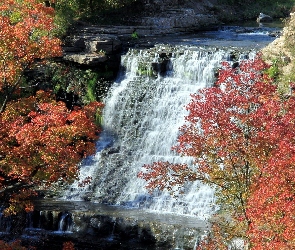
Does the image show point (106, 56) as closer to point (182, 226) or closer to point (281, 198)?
point (182, 226)

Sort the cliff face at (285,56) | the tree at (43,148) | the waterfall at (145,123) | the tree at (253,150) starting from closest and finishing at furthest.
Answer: the tree at (253,150) → the tree at (43,148) → the waterfall at (145,123) → the cliff face at (285,56)

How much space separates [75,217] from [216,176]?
8.36 meters

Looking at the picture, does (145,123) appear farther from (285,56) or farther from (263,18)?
(263,18)

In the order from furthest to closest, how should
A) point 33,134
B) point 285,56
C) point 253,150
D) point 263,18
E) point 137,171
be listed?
point 263,18
point 285,56
point 137,171
point 33,134
point 253,150

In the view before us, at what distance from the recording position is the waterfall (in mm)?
22609

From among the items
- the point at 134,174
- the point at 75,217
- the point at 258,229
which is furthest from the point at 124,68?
the point at 258,229

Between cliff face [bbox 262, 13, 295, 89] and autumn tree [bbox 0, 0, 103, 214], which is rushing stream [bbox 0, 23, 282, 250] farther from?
autumn tree [bbox 0, 0, 103, 214]

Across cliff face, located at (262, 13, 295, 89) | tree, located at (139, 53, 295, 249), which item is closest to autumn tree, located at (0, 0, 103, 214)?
tree, located at (139, 53, 295, 249)

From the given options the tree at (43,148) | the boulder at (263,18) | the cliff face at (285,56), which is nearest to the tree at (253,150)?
the tree at (43,148)

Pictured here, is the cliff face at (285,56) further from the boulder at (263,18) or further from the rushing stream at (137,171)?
the boulder at (263,18)

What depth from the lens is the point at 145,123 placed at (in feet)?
86.3

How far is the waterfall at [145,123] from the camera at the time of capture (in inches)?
890

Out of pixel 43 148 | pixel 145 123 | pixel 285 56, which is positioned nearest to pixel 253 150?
pixel 43 148

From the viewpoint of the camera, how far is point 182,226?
19.1 m
